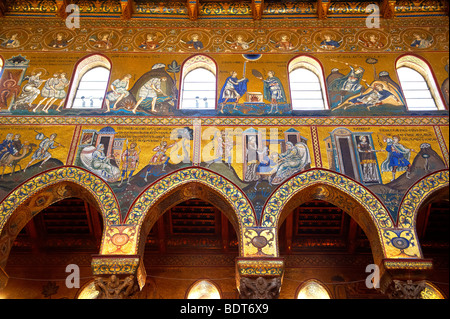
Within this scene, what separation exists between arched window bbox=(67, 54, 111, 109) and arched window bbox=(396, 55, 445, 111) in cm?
731

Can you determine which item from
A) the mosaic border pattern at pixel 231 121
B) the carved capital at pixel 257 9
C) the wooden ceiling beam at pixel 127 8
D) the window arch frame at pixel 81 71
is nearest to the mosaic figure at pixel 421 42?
the mosaic border pattern at pixel 231 121

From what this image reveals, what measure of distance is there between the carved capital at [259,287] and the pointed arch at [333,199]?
1.03 metres

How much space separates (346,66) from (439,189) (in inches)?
150

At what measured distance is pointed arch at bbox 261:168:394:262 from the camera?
332 inches

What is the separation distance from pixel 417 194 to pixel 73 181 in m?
6.85

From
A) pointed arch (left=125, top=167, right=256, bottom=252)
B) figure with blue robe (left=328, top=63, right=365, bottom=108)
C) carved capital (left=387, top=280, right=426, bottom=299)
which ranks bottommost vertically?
carved capital (left=387, top=280, right=426, bottom=299)

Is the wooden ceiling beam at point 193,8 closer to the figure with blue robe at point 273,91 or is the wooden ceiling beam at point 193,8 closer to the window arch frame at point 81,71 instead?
the window arch frame at point 81,71

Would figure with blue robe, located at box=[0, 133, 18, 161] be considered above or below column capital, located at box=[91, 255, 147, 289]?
above

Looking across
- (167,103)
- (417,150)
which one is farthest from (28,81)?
(417,150)

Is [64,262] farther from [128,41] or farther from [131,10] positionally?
[131,10]

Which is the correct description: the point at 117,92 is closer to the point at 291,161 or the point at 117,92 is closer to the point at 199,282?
A: the point at 291,161

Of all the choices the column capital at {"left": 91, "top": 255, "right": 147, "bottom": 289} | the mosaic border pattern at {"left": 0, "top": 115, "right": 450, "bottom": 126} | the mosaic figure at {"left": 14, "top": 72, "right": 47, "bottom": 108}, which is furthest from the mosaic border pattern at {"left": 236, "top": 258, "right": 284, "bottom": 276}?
the mosaic figure at {"left": 14, "top": 72, "right": 47, "bottom": 108}

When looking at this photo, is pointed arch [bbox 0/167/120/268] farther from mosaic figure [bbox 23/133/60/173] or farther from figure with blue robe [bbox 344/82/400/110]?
figure with blue robe [bbox 344/82/400/110]

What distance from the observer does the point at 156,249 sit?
12234mm
